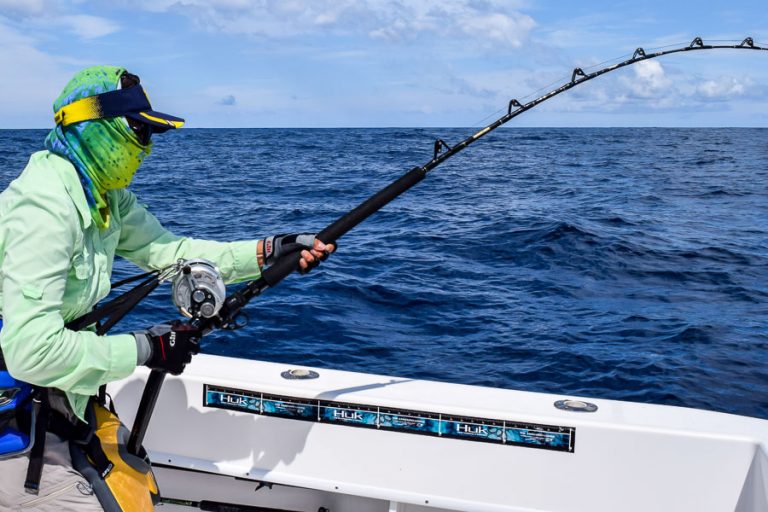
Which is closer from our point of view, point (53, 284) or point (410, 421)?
point (53, 284)

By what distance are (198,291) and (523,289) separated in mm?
6473

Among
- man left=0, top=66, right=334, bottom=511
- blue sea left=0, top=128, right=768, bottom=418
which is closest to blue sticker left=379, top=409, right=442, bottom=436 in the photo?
man left=0, top=66, right=334, bottom=511

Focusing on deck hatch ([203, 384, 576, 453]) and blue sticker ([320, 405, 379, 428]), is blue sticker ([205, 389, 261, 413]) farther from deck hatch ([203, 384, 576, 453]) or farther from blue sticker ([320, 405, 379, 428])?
blue sticker ([320, 405, 379, 428])

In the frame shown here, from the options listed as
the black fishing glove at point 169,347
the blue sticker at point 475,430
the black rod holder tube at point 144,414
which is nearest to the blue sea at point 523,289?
the blue sticker at point 475,430

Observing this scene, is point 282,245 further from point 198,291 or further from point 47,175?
point 47,175

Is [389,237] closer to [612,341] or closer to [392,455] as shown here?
[612,341]

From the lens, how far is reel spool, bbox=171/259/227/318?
2443 millimetres

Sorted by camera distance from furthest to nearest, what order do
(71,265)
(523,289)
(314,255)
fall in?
(523,289) < (314,255) < (71,265)

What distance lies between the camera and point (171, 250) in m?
2.70

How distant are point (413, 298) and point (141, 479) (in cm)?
577

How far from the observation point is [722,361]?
21.0ft

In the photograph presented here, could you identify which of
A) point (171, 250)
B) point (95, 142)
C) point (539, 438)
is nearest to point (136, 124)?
point (95, 142)

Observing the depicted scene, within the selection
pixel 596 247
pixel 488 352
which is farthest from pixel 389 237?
pixel 488 352

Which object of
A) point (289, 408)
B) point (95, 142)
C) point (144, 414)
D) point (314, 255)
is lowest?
point (289, 408)
